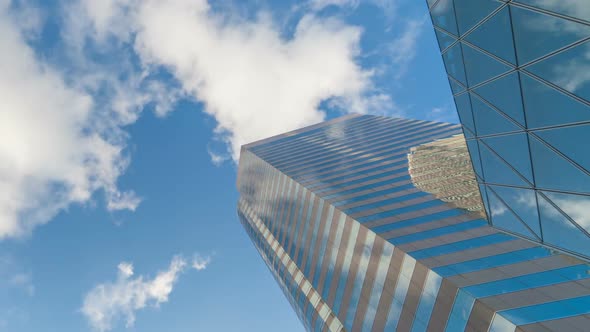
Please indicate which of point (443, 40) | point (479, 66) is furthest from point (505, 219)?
point (443, 40)

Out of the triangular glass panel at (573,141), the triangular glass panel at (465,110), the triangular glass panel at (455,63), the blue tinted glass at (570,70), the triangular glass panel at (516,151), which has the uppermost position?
the triangular glass panel at (455,63)

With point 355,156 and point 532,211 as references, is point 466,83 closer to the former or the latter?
point 532,211

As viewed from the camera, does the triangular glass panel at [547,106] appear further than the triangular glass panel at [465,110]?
No

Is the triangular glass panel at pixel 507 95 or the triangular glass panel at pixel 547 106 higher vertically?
the triangular glass panel at pixel 507 95

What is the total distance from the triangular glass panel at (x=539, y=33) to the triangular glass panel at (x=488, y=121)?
319 cm

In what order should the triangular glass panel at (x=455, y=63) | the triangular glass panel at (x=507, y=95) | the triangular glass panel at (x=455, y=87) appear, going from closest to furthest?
the triangular glass panel at (x=507, y=95) < the triangular glass panel at (x=455, y=63) < the triangular glass panel at (x=455, y=87)

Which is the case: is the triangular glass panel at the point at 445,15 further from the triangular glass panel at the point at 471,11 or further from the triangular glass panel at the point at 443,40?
the triangular glass panel at the point at 471,11

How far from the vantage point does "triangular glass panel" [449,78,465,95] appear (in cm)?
1743

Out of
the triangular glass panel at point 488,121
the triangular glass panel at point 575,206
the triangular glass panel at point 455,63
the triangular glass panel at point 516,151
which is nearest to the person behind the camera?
the triangular glass panel at point 575,206

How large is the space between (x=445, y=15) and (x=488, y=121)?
19.2 ft

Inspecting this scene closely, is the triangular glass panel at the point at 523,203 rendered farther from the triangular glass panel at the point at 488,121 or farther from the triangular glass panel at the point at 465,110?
the triangular glass panel at the point at 465,110

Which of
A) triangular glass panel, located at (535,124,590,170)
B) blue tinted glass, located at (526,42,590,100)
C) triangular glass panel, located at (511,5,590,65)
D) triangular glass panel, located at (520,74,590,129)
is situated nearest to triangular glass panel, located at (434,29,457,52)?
triangular glass panel, located at (511,5,590,65)

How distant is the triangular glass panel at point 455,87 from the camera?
1743cm

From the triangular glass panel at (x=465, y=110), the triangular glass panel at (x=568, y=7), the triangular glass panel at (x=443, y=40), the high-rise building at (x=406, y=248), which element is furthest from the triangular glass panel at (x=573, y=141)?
the triangular glass panel at (x=443, y=40)
